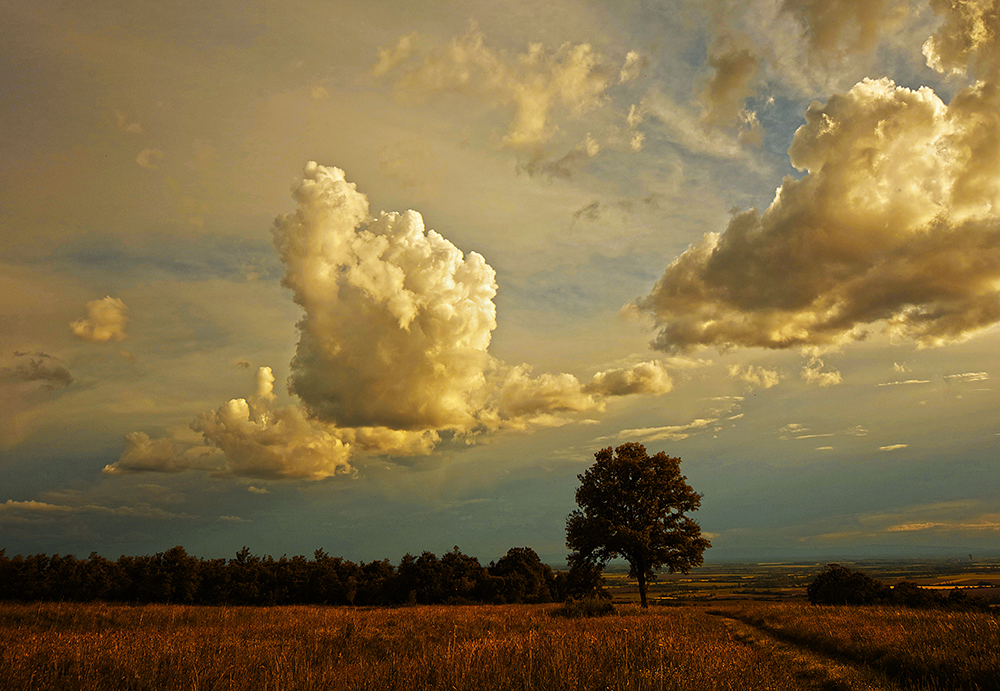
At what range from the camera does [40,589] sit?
4509 cm

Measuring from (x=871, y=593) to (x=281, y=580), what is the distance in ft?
179

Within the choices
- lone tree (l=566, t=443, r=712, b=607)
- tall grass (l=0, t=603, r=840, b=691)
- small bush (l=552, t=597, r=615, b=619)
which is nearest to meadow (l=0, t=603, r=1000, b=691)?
tall grass (l=0, t=603, r=840, b=691)

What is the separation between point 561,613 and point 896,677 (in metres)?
18.4

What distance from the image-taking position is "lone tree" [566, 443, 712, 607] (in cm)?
4209

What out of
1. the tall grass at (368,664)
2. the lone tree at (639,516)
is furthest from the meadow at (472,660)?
the lone tree at (639,516)

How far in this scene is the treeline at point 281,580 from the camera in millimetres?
46344

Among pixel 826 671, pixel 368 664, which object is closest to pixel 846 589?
pixel 826 671

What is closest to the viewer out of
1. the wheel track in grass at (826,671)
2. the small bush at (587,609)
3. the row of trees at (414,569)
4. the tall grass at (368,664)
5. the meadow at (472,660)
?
the tall grass at (368,664)

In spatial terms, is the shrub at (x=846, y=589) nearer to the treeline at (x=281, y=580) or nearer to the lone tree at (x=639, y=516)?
the lone tree at (x=639, y=516)

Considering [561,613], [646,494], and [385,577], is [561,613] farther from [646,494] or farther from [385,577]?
[385,577]

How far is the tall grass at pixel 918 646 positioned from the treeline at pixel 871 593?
21.8m

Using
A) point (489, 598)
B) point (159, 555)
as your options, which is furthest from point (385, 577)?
point (159, 555)

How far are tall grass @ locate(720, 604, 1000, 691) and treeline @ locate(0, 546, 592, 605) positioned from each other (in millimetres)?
26448

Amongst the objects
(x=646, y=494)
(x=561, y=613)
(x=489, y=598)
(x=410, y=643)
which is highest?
(x=646, y=494)
